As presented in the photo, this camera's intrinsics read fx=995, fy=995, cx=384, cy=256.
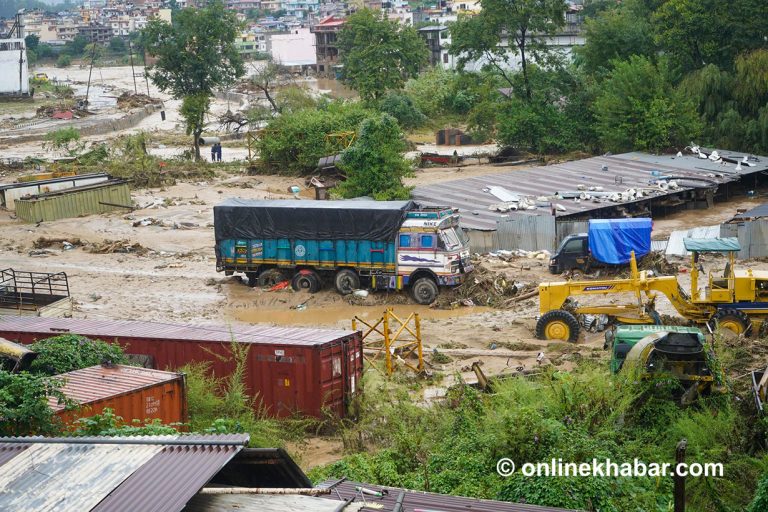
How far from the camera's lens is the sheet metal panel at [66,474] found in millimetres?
9070

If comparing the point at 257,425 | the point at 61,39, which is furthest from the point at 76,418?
the point at 61,39

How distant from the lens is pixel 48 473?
9.65m

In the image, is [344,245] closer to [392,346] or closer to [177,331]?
[392,346]

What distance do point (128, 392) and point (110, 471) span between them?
18.2ft

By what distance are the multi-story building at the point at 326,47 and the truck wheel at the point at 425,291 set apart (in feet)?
301

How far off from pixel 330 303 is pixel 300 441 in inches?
466

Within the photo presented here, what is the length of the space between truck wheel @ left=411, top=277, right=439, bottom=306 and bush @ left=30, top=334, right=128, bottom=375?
11.3 m

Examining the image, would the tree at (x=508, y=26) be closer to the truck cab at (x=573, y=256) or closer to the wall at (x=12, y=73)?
the truck cab at (x=573, y=256)

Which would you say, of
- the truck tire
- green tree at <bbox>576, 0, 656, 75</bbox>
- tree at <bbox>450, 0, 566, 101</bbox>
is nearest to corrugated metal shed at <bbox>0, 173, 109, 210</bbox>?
the truck tire

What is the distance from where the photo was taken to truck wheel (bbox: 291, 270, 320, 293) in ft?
94.8

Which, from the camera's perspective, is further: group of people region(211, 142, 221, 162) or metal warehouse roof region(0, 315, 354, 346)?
group of people region(211, 142, 221, 162)

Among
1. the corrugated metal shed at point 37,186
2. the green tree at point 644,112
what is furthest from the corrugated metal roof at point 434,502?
the green tree at point 644,112

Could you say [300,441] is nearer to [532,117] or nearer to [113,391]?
[113,391]

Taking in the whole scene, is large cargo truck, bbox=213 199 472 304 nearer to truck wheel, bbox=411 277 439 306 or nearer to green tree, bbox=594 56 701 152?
truck wheel, bbox=411 277 439 306
